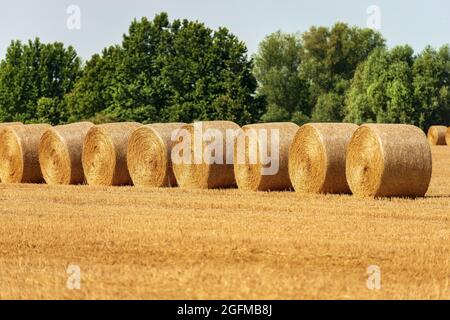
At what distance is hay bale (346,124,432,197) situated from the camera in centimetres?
1933

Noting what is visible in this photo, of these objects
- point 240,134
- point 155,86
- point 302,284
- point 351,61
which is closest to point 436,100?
point 351,61

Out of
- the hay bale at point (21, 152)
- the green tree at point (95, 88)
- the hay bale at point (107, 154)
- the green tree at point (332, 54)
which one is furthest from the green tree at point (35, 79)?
the hay bale at point (107, 154)

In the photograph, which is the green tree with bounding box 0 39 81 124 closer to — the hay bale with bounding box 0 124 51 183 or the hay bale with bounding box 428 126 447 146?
the hay bale with bounding box 428 126 447 146

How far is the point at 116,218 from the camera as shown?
638 inches

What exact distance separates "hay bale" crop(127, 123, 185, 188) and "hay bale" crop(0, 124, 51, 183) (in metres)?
3.75

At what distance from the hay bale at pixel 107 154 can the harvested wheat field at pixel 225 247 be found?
420cm

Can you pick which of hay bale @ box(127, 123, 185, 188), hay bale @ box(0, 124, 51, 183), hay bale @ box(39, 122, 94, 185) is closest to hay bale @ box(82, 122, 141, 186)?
hay bale @ box(127, 123, 185, 188)

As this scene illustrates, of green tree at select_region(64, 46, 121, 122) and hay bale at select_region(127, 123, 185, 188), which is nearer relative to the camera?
hay bale at select_region(127, 123, 185, 188)

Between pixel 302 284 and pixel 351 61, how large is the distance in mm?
88728

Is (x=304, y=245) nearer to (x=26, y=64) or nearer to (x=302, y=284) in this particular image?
(x=302, y=284)

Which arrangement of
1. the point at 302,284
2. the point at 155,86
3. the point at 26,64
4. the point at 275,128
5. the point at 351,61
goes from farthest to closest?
the point at 351,61
the point at 26,64
the point at 155,86
the point at 275,128
the point at 302,284
